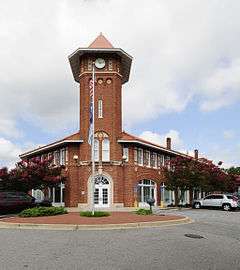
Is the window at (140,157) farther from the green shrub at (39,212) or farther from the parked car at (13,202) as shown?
the green shrub at (39,212)

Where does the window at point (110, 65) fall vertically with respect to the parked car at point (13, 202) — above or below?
above

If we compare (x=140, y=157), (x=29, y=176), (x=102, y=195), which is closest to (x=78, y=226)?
(x=29, y=176)

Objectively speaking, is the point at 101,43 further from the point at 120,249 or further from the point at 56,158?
the point at 120,249

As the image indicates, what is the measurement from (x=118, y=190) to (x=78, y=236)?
89.1 feet

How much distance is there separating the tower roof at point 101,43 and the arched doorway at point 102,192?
40.6 feet

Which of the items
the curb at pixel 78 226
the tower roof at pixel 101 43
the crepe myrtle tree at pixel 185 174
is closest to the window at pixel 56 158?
the crepe myrtle tree at pixel 185 174

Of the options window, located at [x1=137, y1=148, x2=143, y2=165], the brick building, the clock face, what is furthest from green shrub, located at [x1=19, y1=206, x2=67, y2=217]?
the clock face

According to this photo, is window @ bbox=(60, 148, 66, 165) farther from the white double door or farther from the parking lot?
the parking lot

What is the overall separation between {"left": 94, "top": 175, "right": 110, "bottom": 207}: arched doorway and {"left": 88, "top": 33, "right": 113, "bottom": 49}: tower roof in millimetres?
12372

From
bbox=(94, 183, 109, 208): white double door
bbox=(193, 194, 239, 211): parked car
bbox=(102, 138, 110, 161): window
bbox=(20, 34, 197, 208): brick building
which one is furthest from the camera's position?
bbox=(102, 138, 110, 161): window

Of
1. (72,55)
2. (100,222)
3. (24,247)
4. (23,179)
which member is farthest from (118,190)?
(24,247)

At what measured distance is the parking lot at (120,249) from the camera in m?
10.5

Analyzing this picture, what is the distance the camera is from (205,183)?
151 feet

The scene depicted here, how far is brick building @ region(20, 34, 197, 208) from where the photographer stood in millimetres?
42906
